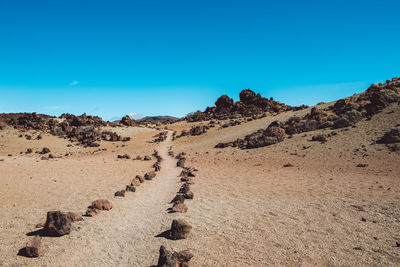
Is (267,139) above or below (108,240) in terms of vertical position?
above

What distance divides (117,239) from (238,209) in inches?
204

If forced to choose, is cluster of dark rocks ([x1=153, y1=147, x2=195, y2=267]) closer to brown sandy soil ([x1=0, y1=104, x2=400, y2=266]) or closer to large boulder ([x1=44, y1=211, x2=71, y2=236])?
brown sandy soil ([x1=0, y1=104, x2=400, y2=266])

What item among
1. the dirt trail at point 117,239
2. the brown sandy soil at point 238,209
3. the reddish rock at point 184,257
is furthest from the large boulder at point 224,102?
the reddish rock at point 184,257

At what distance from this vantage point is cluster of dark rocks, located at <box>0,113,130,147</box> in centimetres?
3912

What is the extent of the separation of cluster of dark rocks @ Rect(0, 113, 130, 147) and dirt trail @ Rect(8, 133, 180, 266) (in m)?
29.2

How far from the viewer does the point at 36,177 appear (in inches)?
631

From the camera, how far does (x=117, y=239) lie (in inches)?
299

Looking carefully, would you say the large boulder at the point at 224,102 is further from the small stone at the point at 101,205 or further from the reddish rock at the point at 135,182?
the small stone at the point at 101,205

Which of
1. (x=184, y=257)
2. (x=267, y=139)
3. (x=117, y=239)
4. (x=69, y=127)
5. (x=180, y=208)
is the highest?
(x=69, y=127)

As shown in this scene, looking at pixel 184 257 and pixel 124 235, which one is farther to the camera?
pixel 124 235

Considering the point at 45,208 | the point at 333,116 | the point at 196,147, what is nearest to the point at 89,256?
the point at 45,208

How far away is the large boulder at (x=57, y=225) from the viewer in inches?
293

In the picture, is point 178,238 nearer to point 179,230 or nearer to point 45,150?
point 179,230

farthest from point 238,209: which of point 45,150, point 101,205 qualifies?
point 45,150
